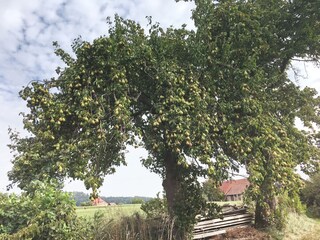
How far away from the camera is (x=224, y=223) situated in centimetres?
1284

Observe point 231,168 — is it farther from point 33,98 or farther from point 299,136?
point 33,98

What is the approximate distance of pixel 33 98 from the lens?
7766 millimetres

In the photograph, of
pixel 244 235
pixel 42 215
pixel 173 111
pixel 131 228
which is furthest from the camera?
pixel 244 235

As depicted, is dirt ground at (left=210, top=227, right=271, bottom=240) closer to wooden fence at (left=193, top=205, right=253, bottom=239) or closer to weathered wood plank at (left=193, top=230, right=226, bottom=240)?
weathered wood plank at (left=193, top=230, right=226, bottom=240)

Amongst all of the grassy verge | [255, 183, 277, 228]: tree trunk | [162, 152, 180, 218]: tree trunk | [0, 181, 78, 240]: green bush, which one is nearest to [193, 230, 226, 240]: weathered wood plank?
[255, 183, 277, 228]: tree trunk

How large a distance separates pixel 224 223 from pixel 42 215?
951 centimetres

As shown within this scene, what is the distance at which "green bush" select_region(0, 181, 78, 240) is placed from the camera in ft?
17.5

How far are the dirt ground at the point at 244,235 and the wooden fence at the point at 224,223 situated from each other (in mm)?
249

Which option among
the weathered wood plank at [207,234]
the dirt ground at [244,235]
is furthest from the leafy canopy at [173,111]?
the dirt ground at [244,235]

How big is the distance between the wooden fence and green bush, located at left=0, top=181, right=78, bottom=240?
653cm

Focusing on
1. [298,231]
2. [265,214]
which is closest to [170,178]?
[265,214]

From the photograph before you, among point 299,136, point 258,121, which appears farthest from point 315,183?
point 258,121

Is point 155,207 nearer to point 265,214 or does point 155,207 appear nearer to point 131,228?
point 131,228

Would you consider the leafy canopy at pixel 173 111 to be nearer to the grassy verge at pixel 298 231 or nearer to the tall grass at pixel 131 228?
the tall grass at pixel 131 228
